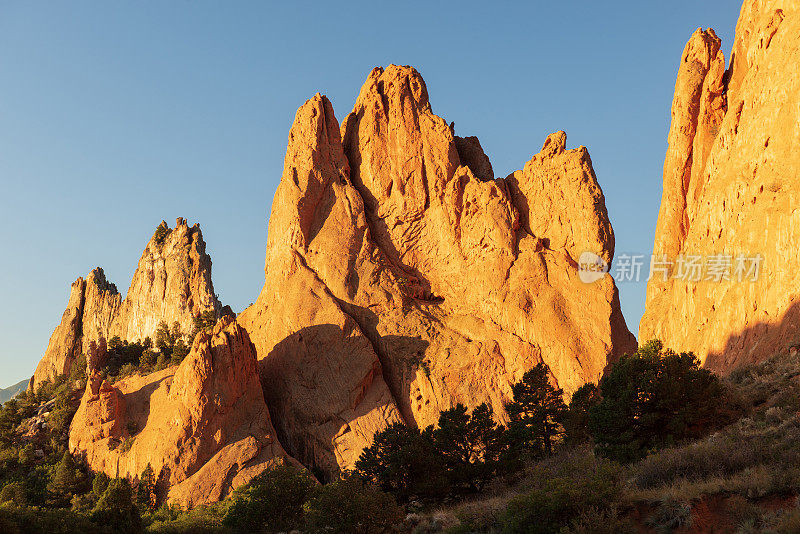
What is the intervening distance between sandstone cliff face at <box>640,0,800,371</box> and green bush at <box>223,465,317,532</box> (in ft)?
83.5

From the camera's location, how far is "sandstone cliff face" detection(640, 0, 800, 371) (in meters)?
38.2

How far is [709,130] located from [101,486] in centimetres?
4916

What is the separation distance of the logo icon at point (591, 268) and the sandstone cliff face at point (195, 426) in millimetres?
24305

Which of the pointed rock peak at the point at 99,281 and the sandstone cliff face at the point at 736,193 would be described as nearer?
the sandstone cliff face at the point at 736,193

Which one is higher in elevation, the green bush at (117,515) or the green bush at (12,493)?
the green bush at (12,493)

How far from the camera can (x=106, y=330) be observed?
295ft

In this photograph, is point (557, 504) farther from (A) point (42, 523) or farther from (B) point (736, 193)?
(B) point (736, 193)

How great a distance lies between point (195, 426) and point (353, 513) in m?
23.5

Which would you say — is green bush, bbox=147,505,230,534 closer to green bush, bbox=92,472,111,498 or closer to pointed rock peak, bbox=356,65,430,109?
green bush, bbox=92,472,111,498

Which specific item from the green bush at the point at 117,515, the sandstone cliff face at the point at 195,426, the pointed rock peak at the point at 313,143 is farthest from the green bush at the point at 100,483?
the pointed rock peak at the point at 313,143

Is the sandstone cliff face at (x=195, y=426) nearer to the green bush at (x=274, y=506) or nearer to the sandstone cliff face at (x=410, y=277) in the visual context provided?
the sandstone cliff face at (x=410, y=277)

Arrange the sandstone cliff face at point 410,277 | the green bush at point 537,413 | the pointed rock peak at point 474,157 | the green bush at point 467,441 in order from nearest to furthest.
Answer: the green bush at point 467,441, the green bush at point 537,413, the sandstone cliff face at point 410,277, the pointed rock peak at point 474,157

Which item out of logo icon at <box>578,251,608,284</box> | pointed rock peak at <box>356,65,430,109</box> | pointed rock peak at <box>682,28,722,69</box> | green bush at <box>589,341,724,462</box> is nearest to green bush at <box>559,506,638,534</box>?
green bush at <box>589,341,724,462</box>

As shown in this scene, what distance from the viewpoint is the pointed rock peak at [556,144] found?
53906mm
